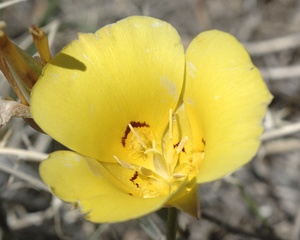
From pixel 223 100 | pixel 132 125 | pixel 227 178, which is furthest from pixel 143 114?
pixel 227 178

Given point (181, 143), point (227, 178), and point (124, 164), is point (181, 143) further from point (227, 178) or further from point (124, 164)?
point (227, 178)

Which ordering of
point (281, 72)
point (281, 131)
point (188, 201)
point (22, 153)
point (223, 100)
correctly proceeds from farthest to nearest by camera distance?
1. point (281, 72)
2. point (281, 131)
3. point (22, 153)
4. point (223, 100)
5. point (188, 201)

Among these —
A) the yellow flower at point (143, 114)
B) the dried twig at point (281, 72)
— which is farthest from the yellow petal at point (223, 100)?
the dried twig at point (281, 72)

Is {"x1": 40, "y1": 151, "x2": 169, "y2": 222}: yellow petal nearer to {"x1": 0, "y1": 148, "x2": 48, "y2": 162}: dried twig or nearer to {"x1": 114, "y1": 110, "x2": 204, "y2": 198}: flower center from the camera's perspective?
{"x1": 114, "y1": 110, "x2": 204, "y2": 198}: flower center

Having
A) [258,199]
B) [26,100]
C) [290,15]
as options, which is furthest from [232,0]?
[26,100]

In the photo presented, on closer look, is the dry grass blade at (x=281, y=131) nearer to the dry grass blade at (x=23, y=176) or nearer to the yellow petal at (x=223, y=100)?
the yellow petal at (x=223, y=100)

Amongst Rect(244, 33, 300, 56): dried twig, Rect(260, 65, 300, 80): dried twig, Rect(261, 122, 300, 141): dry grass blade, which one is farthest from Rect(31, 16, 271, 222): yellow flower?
Rect(244, 33, 300, 56): dried twig
